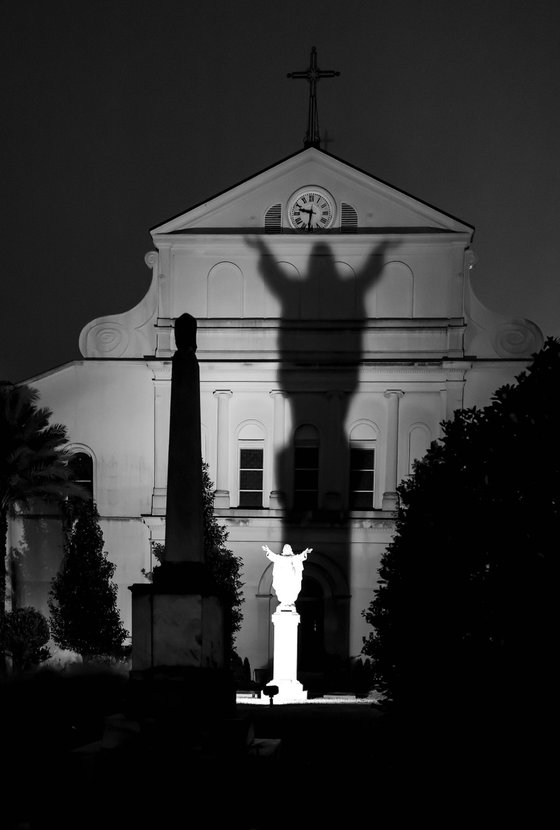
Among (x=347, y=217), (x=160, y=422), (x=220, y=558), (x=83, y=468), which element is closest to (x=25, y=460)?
(x=83, y=468)

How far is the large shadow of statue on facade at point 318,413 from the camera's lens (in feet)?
146

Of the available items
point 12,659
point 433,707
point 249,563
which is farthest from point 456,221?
point 433,707

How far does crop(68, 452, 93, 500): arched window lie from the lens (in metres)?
45.5

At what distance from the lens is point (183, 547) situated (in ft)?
59.3

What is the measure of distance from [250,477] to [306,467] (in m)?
1.81

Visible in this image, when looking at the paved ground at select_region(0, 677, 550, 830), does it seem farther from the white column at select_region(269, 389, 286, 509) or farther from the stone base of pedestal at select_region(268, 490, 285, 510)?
the white column at select_region(269, 389, 286, 509)

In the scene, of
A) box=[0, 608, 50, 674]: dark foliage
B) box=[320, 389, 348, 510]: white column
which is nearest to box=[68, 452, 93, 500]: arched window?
box=[0, 608, 50, 674]: dark foliage

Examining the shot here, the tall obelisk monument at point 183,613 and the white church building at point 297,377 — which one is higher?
the white church building at point 297,377

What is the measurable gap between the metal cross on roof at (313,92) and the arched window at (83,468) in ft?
41.7

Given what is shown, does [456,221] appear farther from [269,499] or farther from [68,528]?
[68,528]

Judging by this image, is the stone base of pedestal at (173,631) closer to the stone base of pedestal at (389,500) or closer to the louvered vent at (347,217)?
the stone base of pedestal at (389,500)

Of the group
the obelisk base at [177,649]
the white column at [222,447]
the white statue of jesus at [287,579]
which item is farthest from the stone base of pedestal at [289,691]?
the obelisk base at [177,649]

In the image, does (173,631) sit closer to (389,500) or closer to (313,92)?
(389,500)

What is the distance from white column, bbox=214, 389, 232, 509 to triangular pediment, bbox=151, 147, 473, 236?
17.9 ft
